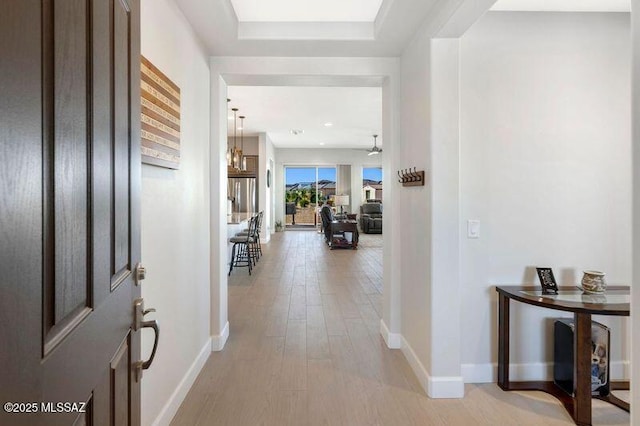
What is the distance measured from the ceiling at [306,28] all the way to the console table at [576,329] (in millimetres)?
1925

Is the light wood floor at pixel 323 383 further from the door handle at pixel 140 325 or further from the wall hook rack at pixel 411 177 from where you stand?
the wall hook rack at pixel 411 177

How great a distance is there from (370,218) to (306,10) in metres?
9.46

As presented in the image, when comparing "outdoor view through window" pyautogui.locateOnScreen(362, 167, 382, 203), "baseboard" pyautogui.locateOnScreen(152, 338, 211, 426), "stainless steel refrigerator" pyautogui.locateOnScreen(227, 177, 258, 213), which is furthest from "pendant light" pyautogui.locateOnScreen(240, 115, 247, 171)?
"baseboard" pyautogui.locateOnScreen(152, 338, 211, 426)

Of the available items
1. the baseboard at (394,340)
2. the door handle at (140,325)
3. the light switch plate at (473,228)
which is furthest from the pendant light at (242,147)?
the door handle at (140,325)

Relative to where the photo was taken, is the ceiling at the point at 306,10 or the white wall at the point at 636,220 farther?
the ceiling at the point at 306,10

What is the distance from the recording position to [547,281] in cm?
235

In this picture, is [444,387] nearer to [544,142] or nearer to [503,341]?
[503,341]

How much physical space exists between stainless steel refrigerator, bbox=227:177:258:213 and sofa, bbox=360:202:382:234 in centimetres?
388

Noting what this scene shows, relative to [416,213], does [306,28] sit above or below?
above

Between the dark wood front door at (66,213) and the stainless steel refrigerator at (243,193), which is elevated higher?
the stainless steel refrigerator at (243,193)

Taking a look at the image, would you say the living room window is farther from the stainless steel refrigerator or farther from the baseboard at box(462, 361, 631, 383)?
the baseboard at box(462, 361, 631, 383)

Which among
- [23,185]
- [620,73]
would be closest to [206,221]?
[23,185]

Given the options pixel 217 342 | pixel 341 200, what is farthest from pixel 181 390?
pixel 341 200

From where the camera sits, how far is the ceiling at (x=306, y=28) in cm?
249
